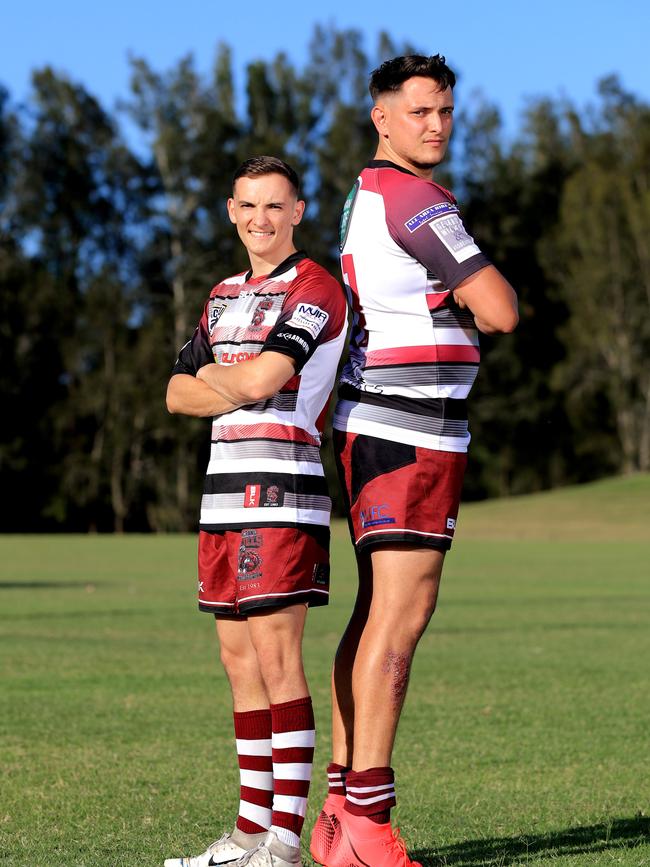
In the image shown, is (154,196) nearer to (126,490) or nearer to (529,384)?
(126,490)

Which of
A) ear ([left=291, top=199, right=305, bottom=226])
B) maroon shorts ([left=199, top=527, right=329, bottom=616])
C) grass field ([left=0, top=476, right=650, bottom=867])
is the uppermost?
ear ([left=291, top=199, right=305, bottom=226])

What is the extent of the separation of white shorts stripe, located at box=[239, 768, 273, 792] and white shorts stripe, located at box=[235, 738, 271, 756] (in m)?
0.06

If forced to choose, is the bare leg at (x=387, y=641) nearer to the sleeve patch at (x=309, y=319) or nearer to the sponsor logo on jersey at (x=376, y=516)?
the sponsor logo on jersey at (x=376, y=516)

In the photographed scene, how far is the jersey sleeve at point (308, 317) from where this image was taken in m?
4.47

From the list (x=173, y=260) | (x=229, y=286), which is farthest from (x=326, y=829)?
(x=173, y=260)

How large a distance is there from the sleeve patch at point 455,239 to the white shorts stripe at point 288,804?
1.78 metres

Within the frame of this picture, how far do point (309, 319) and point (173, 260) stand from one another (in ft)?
179

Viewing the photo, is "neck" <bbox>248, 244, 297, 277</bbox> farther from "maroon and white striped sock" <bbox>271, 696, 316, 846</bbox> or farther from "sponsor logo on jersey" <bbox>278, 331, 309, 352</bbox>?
"maroon and white striped sock" <bbox>271, 696, 316, 846</bbox>

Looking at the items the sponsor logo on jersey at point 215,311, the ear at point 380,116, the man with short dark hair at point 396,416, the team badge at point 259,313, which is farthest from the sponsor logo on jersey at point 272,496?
the ear at point 380,116

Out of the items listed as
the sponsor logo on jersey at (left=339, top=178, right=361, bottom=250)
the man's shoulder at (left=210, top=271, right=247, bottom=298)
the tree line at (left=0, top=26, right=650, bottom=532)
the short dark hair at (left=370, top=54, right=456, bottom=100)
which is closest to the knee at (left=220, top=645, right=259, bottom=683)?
the man's shoulder at (left=210, top=271, right=247, bottom=298)

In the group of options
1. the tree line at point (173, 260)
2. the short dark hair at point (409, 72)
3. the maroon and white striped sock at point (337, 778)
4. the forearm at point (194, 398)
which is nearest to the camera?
the short dark hair at point (409, 72)

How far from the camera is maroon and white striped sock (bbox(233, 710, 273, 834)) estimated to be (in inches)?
182

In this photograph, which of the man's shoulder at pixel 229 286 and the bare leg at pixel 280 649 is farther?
the man's shoulder at pixel 229 286

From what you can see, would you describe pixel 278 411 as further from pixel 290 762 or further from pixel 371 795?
pixel 371 795
